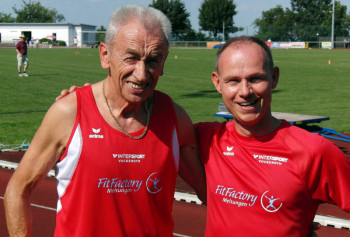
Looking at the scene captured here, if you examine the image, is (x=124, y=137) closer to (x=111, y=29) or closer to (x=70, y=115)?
(x=70, y=115)

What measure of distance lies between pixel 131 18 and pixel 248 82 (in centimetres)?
65

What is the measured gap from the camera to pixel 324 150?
256cm

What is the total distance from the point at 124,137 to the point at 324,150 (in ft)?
3.16

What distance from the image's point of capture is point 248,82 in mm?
2656

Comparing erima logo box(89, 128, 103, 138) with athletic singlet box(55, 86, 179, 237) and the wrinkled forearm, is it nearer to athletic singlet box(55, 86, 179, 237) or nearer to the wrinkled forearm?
athletic singlet box(55, 86, 179, 237)

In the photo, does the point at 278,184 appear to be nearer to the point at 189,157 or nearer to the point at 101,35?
the point at 189,157

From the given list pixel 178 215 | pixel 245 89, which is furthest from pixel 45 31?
pixel 245 89

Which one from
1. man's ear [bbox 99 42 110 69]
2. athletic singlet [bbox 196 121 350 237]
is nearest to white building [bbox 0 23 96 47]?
man's ear [bbox 99 42 110 69]

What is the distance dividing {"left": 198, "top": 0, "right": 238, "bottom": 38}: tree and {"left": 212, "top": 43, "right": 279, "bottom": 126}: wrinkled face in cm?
10262

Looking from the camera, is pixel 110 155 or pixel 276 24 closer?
pixel 110 155

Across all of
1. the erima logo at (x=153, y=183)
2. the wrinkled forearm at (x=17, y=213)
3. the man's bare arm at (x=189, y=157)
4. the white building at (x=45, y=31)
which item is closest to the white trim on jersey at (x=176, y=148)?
the man's bare arm at (x=189, y=157)

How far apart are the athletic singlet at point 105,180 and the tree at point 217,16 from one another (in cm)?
10278

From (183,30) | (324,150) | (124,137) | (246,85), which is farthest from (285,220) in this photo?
(183,30)

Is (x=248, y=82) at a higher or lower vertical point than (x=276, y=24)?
lower
